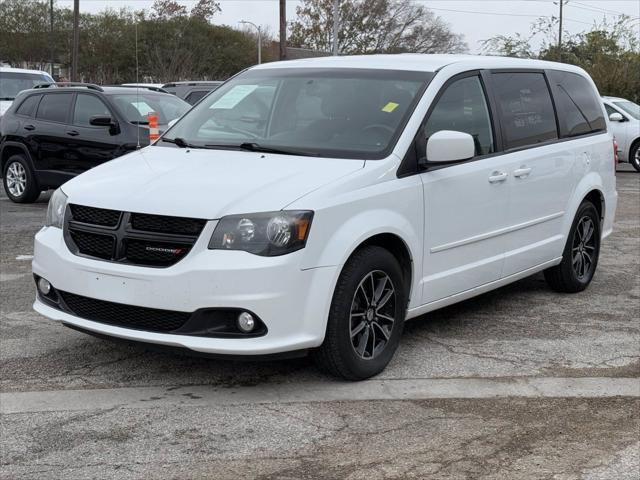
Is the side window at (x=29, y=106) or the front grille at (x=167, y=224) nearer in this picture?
the front grille at (x=167, y=224)

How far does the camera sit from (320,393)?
4.88 m

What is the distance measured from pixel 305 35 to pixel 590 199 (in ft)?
236

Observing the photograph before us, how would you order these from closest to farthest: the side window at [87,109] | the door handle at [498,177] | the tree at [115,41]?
the door handle at [498,177] → the side window at [87,109] → the tree at [115,41]

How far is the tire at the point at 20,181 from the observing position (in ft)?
42.9

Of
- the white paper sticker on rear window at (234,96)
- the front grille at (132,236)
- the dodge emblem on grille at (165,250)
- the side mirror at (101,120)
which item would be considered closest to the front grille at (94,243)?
the front grille at (132,236)

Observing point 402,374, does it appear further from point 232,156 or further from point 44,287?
point 44,287

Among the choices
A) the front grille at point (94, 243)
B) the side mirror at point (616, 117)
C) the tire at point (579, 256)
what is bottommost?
the tire at point (579, 256)

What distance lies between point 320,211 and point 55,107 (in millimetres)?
9162

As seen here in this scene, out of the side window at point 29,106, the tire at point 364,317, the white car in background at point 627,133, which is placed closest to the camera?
the tire at point 364,317

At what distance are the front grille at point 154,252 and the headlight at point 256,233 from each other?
0.17 metres

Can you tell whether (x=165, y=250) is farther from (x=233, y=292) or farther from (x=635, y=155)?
(x=635, y=155)

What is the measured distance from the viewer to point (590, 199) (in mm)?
7520

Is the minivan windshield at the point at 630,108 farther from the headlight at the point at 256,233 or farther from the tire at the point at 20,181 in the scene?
the headlight at the point at 256,233

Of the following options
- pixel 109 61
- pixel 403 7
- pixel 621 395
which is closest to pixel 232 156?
pixel 621 395
